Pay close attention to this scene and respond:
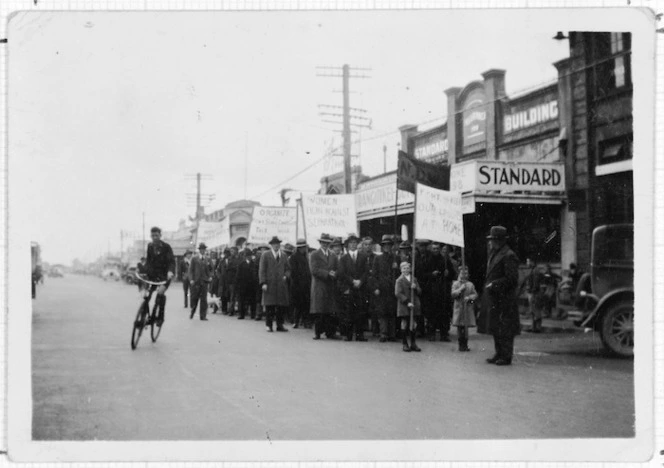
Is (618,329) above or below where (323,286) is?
below

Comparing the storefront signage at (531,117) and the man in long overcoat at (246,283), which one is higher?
the storefront signage at (531,117)

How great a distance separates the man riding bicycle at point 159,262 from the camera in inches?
420

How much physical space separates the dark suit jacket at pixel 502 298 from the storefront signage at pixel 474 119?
12.4m

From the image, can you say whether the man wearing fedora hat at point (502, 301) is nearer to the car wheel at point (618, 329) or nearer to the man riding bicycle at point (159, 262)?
the car wheel at point (618, 329)

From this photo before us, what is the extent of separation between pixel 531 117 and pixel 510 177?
3.31 meters

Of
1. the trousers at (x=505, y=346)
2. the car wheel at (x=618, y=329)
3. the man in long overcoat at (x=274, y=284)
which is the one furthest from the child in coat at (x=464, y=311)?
the man in long overcoat at (x=274, y=284)

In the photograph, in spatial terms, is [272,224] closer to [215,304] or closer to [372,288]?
[215,304]

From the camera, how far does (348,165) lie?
23656 mm

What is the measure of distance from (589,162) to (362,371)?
1024 centimetres

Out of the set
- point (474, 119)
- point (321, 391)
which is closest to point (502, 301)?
point (321, 391)

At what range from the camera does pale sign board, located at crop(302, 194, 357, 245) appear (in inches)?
533

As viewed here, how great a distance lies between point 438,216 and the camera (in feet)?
33.7

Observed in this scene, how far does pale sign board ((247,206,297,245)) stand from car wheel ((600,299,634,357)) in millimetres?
9274

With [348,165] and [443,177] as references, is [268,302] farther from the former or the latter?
[348,165]
